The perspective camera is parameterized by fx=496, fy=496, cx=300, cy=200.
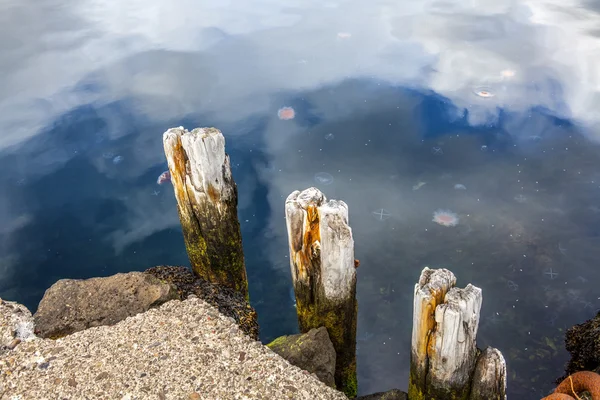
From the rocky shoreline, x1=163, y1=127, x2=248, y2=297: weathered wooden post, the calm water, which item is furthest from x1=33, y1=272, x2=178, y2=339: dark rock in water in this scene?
the calm water

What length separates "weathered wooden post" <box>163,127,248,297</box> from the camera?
507cm

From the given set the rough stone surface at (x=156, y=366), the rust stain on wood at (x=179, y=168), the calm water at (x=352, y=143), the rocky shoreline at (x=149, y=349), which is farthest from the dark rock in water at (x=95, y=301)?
the calm water at (x=352, y=143)

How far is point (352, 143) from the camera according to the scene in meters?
9.74

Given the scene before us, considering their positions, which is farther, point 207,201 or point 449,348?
point 207,201

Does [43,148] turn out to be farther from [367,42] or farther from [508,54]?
[508,54]

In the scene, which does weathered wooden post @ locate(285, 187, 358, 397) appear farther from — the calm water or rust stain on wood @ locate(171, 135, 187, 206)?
the calm water

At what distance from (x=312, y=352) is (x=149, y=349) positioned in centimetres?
153

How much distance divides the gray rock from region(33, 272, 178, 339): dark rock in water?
82mm

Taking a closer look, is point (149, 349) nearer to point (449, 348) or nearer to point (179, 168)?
point (179, 168)

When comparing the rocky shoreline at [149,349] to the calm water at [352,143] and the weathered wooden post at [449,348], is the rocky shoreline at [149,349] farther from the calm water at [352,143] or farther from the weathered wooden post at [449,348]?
the calm water at [352,143]

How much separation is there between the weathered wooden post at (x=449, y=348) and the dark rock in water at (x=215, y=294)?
69.1 inches

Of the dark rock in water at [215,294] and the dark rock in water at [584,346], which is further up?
the dark rock in water at [215,294]

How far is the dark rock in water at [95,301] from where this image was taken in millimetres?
4887

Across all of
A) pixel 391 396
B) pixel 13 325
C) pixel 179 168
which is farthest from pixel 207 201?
pixel 391 396
